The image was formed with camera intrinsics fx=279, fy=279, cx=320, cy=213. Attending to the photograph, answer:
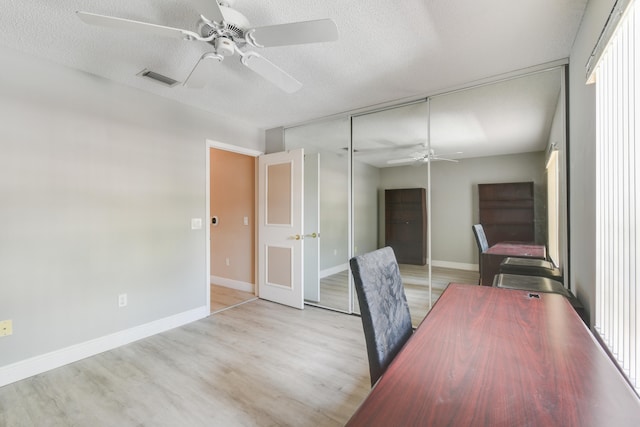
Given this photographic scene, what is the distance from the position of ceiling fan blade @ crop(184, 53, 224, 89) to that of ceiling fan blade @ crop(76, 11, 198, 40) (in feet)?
0.60

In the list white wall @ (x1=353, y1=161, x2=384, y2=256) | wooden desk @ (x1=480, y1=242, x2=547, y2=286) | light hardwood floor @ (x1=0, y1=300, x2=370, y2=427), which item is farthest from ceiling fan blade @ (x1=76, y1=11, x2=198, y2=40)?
wooden desk @ (x1=480, y1=242, x2=547, y2=286)

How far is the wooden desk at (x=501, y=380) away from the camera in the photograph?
0.65 m

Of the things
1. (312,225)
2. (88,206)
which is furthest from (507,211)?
(88,206)

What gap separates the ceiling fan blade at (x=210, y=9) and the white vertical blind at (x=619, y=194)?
171 cm

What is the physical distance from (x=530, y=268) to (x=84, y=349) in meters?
3.93

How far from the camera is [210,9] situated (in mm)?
1419

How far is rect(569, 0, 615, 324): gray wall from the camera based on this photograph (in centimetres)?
153

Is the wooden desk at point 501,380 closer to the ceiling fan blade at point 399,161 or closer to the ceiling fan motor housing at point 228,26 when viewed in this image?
the ceiling fan motor housing at point 228,26

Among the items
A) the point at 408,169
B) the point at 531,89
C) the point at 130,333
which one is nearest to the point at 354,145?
the point at 408,169

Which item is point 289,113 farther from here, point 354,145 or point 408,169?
point 408,169

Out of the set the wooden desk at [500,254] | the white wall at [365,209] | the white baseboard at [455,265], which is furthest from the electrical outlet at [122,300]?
the wooden desk at [500,254]

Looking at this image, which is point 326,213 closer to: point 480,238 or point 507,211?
point 480,238

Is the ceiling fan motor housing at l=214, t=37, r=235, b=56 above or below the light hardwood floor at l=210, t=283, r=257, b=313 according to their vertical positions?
above

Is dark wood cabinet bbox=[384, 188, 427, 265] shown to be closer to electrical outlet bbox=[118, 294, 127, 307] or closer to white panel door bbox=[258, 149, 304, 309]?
white panel door bbox=[258, 149, 304, 309]
